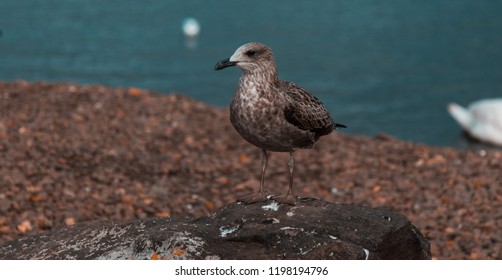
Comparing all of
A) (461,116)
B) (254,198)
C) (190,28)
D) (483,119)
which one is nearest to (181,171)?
(254,198)

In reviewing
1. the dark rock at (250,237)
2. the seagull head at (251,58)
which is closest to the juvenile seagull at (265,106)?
the seagull head at (251,58)

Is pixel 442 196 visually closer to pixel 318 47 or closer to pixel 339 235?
pixel 339 235

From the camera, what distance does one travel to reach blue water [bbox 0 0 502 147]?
2394cm

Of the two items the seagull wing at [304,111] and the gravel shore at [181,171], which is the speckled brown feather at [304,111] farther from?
the gravel shore at [181,171]

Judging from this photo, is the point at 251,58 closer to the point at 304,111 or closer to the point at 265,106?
the point at 265,106

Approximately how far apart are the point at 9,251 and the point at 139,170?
5036mm

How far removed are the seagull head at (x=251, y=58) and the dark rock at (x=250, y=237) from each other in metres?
1.17

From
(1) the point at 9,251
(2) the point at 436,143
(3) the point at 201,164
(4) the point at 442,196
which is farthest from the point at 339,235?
(2) the point at 436,143

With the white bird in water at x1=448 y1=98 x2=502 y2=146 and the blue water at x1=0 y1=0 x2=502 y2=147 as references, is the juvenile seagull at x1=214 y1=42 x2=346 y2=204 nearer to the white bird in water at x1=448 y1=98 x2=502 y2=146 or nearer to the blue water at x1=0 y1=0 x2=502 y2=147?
the blue water at x1=0 y1=0 x2=502 y2=147

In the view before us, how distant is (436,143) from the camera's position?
2116cm

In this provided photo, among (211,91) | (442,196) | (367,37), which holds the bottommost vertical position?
(442,196)

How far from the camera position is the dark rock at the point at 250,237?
6062mm

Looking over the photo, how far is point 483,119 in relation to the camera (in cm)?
2112

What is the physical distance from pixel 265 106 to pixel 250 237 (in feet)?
3.52
